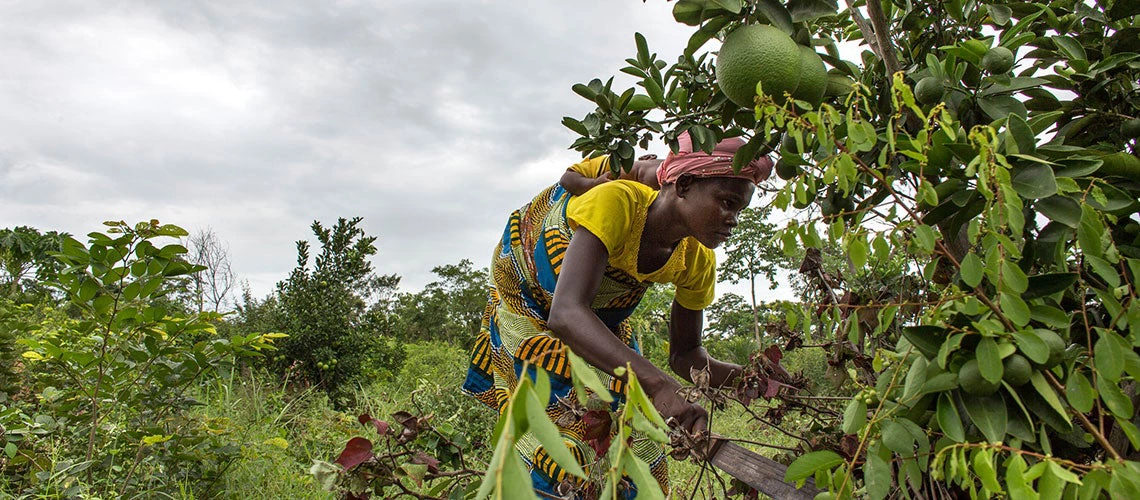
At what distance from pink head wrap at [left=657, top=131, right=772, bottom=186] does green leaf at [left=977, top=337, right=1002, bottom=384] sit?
1.33 m

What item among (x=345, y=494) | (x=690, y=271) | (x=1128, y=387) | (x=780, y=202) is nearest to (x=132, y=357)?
(x=345, y=494)

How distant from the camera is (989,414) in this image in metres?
0.91

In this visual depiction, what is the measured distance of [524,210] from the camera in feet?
9.17

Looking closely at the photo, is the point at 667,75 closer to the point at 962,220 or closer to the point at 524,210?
the point at 962,220

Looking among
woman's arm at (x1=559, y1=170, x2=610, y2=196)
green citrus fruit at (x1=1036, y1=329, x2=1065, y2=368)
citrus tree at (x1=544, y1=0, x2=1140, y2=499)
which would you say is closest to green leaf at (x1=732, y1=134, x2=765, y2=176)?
citrus tree at (x1=544, y1=0, x2=1140, y2=499)

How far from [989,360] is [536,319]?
5.81 ft

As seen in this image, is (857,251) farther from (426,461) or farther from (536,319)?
(536,319)

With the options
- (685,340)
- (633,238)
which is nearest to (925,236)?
(633,238)

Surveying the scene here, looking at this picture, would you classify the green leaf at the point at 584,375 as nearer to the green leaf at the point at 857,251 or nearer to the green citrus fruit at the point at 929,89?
A: the green leaf at the point at 857,251

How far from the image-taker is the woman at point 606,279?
200 centimetres

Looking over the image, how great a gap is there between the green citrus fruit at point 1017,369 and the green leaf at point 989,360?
0.04 metres

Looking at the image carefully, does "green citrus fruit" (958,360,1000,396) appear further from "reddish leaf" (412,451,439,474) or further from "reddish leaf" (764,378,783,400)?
"reddish leaf" (412,451,439,474)

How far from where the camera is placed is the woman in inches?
78.9

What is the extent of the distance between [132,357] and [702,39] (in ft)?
8.04
